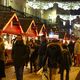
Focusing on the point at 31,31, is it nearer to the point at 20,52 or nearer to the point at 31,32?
the point at 31,32

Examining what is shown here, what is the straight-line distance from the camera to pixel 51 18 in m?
76.3

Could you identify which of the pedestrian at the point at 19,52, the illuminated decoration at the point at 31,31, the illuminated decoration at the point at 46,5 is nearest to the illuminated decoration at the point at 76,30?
the illuminated decoration at the point at 46,5

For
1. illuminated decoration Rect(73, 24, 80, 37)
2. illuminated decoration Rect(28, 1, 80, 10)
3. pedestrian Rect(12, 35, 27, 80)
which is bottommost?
illuminated decoration Rect(73, 24, 80, 37)

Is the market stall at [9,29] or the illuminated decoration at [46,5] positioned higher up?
the illuminated decoration at [46,5]

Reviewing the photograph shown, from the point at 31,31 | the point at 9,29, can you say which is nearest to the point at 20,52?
the point at 9,29

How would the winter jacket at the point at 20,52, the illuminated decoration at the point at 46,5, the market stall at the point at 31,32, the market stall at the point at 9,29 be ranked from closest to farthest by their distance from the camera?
the winter jacket at the point at 20,52 < the market stall at the point at 9,29 < the market stall at the point at 31,32 < the illuminated decoration at the point at 46,5

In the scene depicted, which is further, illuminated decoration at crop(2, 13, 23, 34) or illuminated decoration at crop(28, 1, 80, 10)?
illuminated decoration at crop(28, 1, 80, 10)

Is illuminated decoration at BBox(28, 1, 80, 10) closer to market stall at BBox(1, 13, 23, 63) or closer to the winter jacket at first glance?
market stall at BBox(1, 13, 23, 63)

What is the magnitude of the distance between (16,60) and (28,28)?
19579 mm

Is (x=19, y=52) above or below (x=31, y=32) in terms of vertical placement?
above

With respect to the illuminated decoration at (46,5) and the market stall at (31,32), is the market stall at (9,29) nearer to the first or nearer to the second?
the market stall at (31,32)

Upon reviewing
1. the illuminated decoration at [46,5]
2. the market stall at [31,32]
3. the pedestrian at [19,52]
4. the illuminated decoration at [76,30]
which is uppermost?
the illuminated decoration at [46,5]

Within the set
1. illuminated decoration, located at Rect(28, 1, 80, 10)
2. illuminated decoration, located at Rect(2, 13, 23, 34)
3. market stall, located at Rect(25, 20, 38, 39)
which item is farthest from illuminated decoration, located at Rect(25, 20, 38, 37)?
illuminated decoration, located at Rect(28, 1, 80, 10)

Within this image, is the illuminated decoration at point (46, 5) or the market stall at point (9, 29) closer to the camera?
the market stall at point (9, 29)
